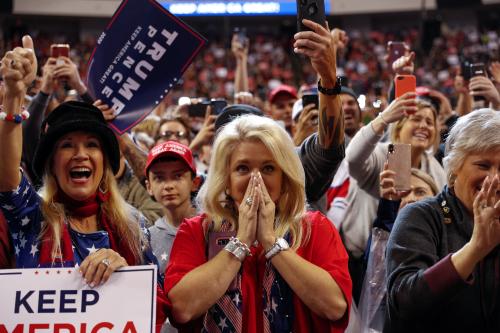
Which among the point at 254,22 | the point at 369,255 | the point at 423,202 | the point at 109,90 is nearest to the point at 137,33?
the point at 109,90

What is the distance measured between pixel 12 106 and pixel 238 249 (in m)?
0.80

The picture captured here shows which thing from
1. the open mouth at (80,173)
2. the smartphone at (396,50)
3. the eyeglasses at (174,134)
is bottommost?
the open mouth at (80,173)

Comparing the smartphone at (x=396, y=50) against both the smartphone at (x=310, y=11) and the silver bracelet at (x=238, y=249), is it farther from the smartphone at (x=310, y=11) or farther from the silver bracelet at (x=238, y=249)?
the silver bracelet at (x=238, y=249)

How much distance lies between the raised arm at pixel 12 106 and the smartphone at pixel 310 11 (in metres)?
0.95

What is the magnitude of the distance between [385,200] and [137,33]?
146cm

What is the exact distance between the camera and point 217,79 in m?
18.7

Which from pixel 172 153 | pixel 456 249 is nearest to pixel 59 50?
pixel 172 153

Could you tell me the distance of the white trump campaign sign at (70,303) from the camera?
227 centimetres

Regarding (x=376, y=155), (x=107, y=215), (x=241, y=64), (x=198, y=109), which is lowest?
(x=107, y=215)

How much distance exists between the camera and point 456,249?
245 cm

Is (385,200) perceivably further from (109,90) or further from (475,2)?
(475,2)

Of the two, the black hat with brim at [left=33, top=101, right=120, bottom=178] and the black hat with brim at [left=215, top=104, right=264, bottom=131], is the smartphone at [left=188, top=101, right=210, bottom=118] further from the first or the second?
the black hat with brim at [left=33, top=101, right=120, bottom=178]

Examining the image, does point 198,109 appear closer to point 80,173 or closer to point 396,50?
point 396,50

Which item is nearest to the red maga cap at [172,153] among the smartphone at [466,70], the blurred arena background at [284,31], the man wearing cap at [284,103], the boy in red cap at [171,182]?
the boy in red cap at [171,182]
